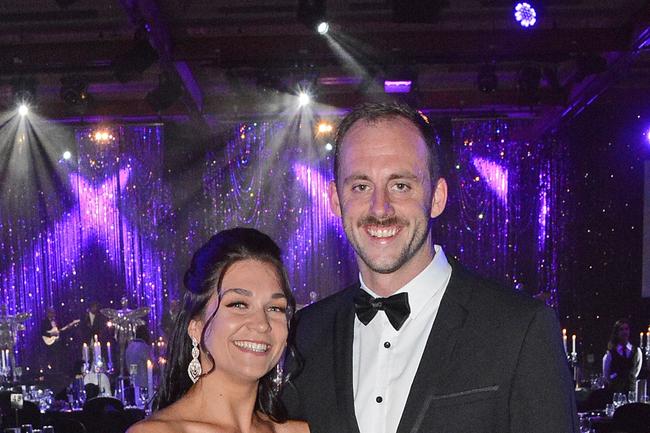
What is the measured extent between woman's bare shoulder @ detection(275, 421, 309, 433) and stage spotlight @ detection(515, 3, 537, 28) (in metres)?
4.98

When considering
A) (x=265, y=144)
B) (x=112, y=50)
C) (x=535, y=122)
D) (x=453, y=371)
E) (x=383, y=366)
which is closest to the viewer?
(x=453, y=371)

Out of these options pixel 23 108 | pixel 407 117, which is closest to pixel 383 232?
pixel 407 117

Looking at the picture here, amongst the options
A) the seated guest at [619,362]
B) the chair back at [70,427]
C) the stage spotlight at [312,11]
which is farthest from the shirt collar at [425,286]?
the seated guest at [619,362]

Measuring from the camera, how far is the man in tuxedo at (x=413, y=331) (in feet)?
6.25

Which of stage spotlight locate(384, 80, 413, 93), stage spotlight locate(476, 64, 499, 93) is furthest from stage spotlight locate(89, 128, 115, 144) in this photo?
stage spotlight locate(476, 64, 499, 93)

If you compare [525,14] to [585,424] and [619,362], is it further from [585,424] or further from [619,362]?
[619,362]

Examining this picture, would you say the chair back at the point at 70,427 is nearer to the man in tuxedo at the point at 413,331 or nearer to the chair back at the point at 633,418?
the man in tuxedo at the point at 413,331

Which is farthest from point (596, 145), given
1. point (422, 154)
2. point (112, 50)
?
point (422, 154)

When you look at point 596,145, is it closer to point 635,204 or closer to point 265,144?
point 635,204

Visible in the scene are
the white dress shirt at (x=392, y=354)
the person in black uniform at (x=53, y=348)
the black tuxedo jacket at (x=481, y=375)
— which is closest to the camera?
the black tuxedo jacket at (x=481, y=375)

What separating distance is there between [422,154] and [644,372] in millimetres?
6483

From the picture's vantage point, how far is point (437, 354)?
6.70 ft

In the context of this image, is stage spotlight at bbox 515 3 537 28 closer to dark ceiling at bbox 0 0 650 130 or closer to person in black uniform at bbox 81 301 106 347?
dark ceiling at bbox 0 0 650 130

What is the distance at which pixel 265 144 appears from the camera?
496 inches
